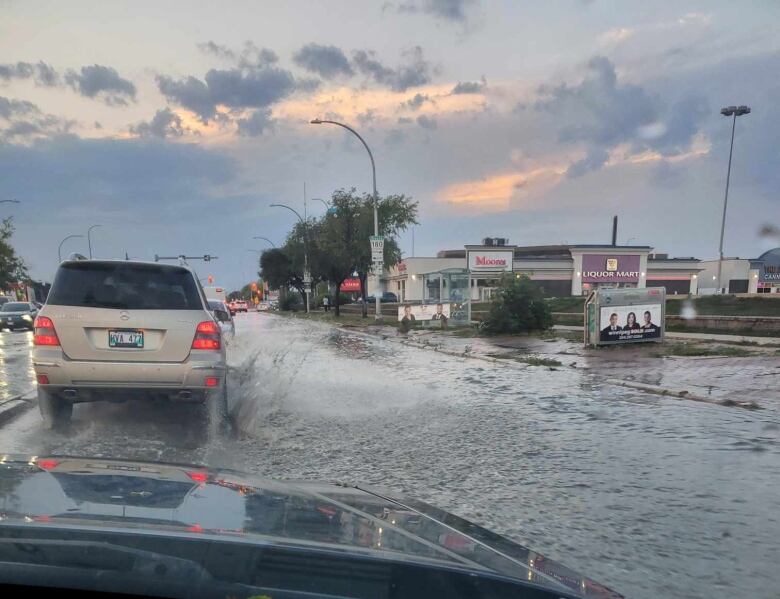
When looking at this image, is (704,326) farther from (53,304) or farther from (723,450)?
(53,304)

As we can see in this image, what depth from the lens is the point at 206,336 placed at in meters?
6.50

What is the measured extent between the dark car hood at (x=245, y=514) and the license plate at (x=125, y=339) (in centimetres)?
356

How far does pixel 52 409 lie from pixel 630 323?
13188mm

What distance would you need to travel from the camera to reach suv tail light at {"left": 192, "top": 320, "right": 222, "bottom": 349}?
6.45 metres

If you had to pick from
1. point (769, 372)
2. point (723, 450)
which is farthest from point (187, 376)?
point (769, 372)

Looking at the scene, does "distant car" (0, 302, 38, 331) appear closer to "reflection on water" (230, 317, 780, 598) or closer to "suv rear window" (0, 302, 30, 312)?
"suv rear window" (0, 302, 30, 312)

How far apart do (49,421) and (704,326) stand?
19.3m

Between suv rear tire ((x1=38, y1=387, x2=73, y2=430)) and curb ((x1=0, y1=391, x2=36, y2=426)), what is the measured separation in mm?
752

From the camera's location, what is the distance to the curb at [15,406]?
7226mm

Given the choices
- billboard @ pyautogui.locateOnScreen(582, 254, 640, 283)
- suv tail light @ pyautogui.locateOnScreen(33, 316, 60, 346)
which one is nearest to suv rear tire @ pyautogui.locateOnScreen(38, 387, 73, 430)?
suv tail light @ pyautogui.locateOnScreen(33, 316, 60, 346)

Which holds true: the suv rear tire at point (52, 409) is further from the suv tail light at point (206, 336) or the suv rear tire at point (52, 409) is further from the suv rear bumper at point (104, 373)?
the suv tail light at point (206, 336)

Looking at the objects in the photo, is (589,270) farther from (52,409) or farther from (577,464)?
(52,409)

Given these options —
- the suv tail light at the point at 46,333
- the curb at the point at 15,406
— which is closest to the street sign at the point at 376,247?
the curb at the point at 15,406

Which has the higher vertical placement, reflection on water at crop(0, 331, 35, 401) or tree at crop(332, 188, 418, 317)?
tree at crop(332, 188, 418, 317)
